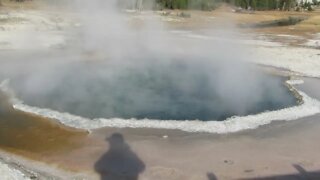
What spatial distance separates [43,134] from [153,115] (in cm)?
301

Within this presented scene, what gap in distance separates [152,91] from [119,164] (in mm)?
6420

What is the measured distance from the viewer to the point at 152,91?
1508 centimetres

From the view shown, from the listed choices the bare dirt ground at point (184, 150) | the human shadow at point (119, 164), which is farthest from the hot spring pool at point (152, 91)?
the human shadow at point (119, 164)

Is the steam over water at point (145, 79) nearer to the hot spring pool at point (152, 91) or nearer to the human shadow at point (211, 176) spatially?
the hot spring pool at point (152, 91)

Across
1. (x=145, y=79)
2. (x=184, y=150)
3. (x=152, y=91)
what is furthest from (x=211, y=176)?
(x=145, y=79)

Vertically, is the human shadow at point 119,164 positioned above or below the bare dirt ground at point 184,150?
above

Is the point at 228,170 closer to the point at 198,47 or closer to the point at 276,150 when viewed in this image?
the point at 276,150

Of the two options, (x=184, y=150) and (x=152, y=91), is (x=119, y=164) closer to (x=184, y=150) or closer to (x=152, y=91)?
(x=184, y=150)

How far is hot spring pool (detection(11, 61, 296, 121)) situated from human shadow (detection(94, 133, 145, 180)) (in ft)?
8.59

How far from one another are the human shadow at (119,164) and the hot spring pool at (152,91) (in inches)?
103

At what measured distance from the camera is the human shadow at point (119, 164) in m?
8.41

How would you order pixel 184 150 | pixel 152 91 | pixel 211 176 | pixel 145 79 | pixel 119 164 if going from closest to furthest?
pixel 211 176, pixel 119 164, pixel 184 150, pixel 152 91, pixel 145 79

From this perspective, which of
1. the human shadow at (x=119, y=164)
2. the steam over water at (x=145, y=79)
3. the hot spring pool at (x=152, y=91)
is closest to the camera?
the human shadow at (x=119, y=164)

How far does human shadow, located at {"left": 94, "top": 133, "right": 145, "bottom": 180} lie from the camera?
27.6 ft
